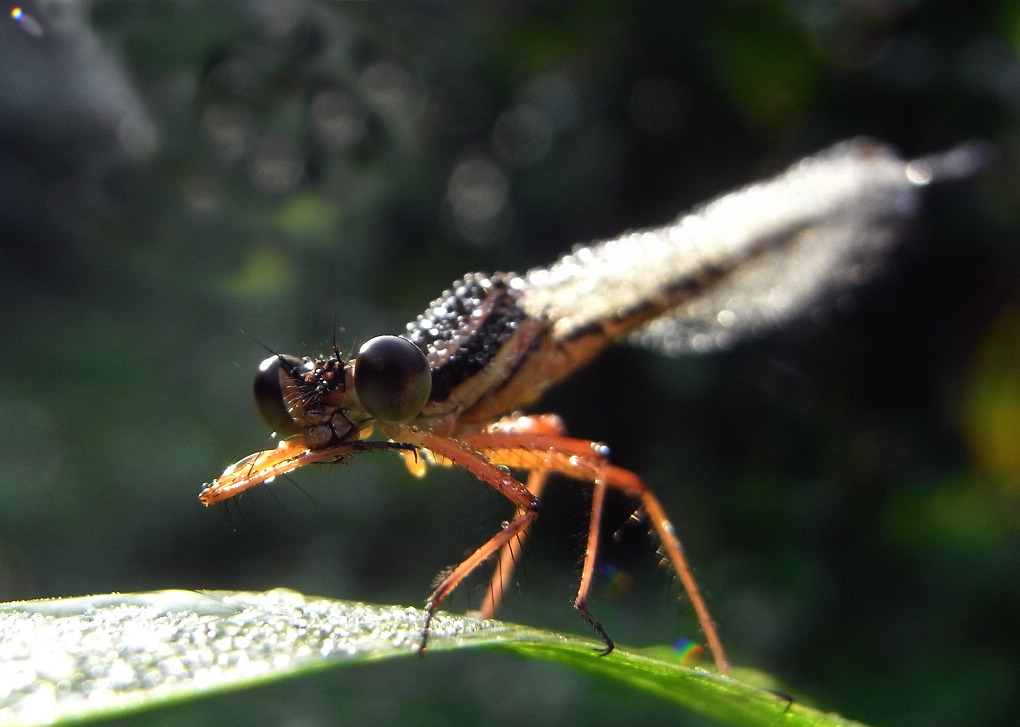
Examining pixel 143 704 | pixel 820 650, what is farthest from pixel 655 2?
pixel 143 704

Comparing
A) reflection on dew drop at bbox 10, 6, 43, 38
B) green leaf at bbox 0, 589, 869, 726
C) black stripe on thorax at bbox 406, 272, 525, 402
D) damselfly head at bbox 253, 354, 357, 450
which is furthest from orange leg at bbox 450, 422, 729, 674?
reflection on dew drop at bbox 10, 6, 43, 38

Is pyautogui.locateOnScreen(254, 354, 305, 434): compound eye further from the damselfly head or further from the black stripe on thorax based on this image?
the black stripe on thorax

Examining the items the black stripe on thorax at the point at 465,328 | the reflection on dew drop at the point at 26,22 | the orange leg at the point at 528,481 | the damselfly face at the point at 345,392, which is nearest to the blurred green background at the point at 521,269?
the reflection on dew drop at the point at 26,22

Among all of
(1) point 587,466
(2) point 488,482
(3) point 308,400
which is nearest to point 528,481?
(1) point 587,466

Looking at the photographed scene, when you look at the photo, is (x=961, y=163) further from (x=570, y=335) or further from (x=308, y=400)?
(x=308, y=400)

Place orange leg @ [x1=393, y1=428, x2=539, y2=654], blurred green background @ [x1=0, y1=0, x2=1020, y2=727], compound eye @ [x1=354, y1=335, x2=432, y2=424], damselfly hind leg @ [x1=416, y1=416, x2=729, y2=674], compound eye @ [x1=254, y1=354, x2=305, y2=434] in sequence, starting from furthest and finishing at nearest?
blurred green background @ [x1=0, y1=0, x2=1020, y2=727] → compound eye @ [x1=254, y1=354, x2=305, y2=434] → compound eye @ [x1=354, y1=335, x2=432, y2=424] → damselfly hind leg @ [x1=416, y1=416, x2=729, y2=674] → orange leg @ [x1=393, y1=428, x2=539, y2=654]

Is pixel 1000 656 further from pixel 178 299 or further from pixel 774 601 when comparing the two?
pixel 178 299
